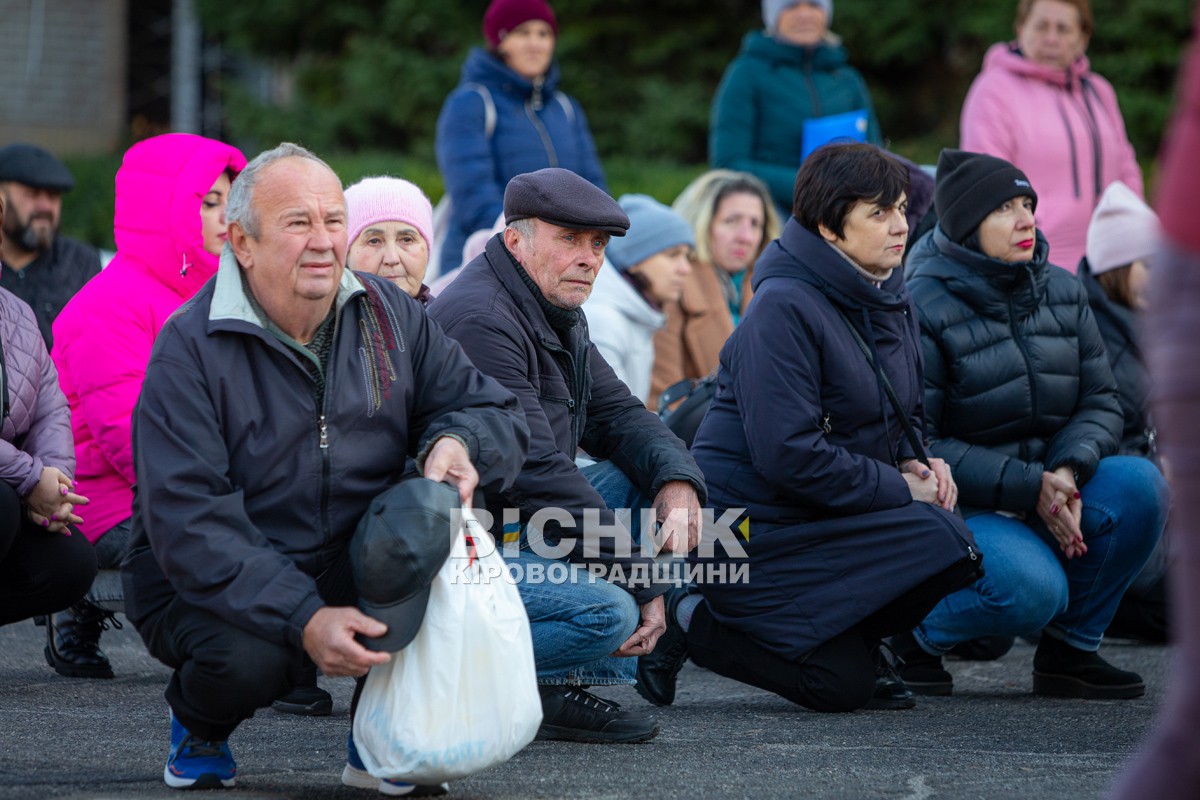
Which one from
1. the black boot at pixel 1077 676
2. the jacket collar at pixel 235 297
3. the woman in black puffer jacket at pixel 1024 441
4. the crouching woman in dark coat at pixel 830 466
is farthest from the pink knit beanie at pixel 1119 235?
the jacket collar at pixel 235 297

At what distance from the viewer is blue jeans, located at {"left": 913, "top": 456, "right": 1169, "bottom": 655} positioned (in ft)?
17.9

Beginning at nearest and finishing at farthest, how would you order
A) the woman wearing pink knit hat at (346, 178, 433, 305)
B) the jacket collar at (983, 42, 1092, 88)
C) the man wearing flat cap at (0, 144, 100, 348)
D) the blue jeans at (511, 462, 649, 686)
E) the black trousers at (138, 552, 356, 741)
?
the black trousers at (138, 552, 356, 741) → the blue jeans at (511, 462, 649, 686) → the woman wearing pink knit hat at (346, 178, 433, 305) → the man wearing flat cap at (0, 144, 100, 348) → the jacket collar at (983, 42, 1092, 88)

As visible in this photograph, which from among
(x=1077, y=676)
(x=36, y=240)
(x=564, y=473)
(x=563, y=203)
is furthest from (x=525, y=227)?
(x=36, y=240)

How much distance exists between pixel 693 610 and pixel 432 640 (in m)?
2.00

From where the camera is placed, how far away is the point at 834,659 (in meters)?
5.21

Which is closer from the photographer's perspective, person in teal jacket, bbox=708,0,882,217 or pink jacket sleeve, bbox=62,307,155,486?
pink jacket sleeve, bbox=62,307,155,486

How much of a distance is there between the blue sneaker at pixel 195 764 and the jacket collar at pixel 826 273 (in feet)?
7.69

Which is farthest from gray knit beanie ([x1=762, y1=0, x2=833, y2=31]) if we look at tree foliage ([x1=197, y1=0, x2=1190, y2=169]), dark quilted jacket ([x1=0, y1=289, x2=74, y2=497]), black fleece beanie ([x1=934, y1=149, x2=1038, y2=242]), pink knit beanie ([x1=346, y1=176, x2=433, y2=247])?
tree foliage ([x1=197, y1=0, x2=1190, y2=169])

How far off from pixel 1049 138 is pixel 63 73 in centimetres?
1465

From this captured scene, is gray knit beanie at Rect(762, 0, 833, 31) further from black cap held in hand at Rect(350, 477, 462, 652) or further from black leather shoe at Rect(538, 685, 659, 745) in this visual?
black cap held in hand at Rect(350, 477, 462, 652)

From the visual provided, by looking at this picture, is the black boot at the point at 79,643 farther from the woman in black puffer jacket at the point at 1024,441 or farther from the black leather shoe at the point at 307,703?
the woman in black puffer jacket at the point at 1024,441

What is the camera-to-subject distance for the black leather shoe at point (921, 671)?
576 centimetres

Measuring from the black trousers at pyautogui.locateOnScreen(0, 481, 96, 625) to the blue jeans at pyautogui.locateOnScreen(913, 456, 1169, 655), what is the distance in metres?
2.72

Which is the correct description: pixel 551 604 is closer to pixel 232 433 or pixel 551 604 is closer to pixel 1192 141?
pixel 232 433
